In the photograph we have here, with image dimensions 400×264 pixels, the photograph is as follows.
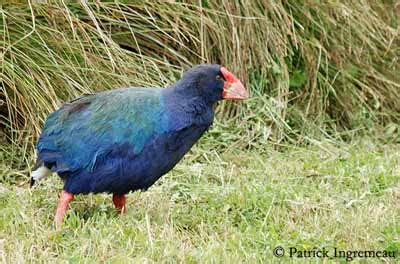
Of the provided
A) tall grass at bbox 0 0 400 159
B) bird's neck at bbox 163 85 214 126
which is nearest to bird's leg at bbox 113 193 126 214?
bird's neck at bbox 163 85 214 126

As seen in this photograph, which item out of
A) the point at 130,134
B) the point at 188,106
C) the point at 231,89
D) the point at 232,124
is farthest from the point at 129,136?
the point at 232,124

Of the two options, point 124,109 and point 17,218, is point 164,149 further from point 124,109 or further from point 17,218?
point 17,218

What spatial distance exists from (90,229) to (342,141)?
8.25 ft

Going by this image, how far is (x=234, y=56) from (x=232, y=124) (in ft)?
1.46

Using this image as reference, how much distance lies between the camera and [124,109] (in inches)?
143

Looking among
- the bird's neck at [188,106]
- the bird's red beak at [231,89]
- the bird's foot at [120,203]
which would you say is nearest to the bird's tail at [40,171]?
the bird's foot at [120,203]

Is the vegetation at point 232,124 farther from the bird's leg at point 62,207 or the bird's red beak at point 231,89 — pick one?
the bird's red beak at point 231,89

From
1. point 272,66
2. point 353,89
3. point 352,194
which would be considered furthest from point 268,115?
point 352,194

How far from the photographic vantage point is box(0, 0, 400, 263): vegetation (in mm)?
3475

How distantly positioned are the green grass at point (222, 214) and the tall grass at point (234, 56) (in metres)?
0.50

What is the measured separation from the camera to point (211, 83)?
3689 mm

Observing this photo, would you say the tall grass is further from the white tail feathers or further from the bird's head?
the bird's head

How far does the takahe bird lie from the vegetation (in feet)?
0.61

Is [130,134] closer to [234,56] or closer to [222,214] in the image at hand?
[222,214]
